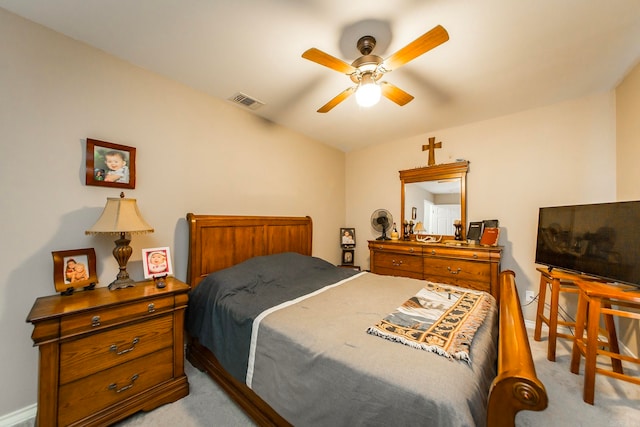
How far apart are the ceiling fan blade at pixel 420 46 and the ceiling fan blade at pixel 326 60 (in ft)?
0.85

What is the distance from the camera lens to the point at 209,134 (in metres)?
2.39

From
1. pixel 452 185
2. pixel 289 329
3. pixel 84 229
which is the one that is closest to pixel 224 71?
pixel 84 229

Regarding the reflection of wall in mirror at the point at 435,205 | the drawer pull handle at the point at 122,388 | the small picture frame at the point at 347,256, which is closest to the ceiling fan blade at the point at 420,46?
the reflection of wall in mirror at the point at 435,205

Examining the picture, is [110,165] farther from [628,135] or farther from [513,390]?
[628,135]

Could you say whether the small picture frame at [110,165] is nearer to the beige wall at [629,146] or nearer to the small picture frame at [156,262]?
the small picture frame at [156,262]

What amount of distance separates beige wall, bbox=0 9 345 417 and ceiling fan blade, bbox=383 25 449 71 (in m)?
1.80

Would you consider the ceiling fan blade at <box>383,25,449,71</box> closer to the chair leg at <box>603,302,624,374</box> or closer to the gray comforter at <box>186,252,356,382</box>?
the gray comforter at <box>186,252,356,382</box>

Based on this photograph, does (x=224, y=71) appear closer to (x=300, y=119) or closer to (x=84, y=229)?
(x=300, y=119)

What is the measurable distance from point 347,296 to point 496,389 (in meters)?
1.17

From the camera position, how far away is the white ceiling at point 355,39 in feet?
4.58

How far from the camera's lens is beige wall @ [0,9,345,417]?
1.45 metres

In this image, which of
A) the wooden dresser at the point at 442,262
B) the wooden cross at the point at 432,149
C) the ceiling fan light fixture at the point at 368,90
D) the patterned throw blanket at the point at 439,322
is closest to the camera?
the patterned throw blanket at the point at 439,322

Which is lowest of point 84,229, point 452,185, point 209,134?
point 84,229

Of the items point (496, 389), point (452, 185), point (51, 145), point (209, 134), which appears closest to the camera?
point (496, 389)
